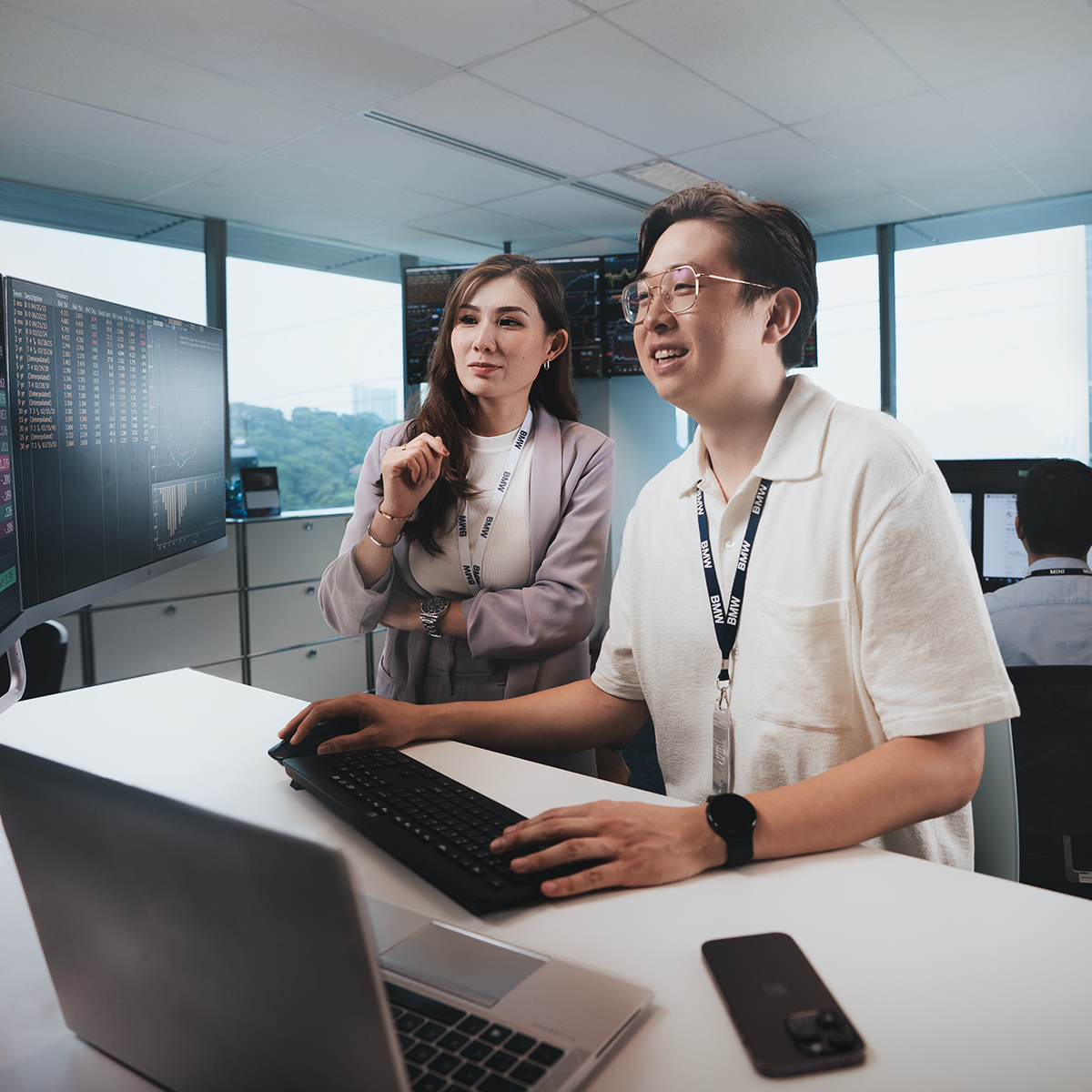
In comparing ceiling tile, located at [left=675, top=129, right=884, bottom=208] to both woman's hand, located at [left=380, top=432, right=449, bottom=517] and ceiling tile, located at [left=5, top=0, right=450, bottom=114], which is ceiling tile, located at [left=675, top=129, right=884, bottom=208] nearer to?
ceiling tile, located at [left=5, top=0, right=450, bottom=114]

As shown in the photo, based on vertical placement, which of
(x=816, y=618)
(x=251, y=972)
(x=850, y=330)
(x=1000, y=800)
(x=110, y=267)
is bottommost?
(x=1000, y=800)

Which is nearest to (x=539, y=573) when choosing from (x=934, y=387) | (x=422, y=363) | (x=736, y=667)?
(x=736, y=667)

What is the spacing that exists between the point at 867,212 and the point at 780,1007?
5154 millimetres

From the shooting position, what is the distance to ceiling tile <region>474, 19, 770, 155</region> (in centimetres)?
290

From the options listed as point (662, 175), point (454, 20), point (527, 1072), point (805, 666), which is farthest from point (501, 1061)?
point (662, 175)

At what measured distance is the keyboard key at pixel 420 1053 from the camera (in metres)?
0.56

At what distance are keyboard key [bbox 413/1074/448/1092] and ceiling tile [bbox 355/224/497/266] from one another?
5.02 m

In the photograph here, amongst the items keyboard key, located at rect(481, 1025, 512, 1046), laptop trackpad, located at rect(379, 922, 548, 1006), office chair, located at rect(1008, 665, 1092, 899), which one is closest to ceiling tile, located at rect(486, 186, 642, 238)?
office chair, located at rect(1008, 665, 1092, 899)

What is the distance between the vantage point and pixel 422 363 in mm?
5031

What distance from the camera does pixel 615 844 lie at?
837mm

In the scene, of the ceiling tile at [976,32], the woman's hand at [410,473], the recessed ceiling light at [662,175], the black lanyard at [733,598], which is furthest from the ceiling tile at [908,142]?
the black lanyard at [733,598]

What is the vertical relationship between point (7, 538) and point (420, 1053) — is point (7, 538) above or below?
above

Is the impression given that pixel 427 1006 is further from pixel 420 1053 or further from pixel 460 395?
pixel 460 395

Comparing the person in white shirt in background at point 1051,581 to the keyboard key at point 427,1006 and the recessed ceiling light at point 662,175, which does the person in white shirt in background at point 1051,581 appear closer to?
the keyboard key at point 427,1006
